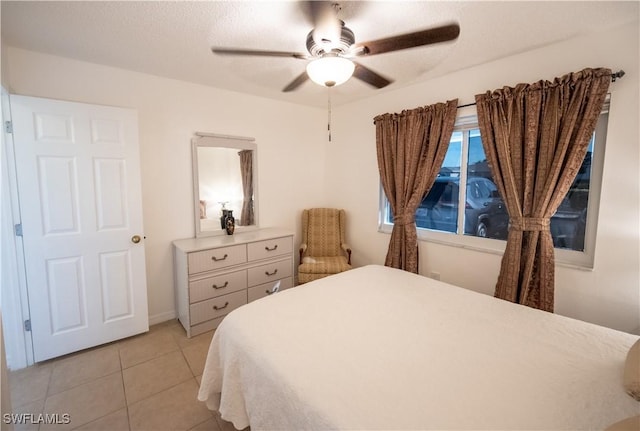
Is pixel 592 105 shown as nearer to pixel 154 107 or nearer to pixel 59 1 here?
pixel 59 1

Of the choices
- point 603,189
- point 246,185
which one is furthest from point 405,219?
point 246,185

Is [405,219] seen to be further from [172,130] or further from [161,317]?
[161,317]

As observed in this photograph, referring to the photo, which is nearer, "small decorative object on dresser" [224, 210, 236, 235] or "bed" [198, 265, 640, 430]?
"bed" [198, 265, 640, 430]

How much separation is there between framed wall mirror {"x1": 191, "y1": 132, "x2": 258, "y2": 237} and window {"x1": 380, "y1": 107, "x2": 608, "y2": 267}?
160 centimetres

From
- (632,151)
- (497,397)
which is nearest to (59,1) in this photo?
(497,397)

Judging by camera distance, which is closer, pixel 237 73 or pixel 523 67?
pixel 523 67

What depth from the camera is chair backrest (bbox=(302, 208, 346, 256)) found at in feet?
11.6

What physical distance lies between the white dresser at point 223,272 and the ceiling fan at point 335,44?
1.72 meters

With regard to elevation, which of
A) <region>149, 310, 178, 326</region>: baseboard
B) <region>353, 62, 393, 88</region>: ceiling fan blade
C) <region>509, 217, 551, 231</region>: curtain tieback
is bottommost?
<region>149, 310, 178, 326</region>: baseboard

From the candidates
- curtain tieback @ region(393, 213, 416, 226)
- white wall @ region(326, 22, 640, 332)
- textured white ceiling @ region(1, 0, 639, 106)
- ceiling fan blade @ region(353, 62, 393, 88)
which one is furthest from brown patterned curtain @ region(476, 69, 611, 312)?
ceiling fan blade @ region(353, 62, 393, 88)

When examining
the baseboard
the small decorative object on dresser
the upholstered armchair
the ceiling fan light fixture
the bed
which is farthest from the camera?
the upholstered armchair

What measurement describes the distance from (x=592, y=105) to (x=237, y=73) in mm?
2684

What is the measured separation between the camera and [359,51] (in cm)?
154

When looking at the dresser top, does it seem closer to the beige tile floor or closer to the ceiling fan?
the beige tile floor
